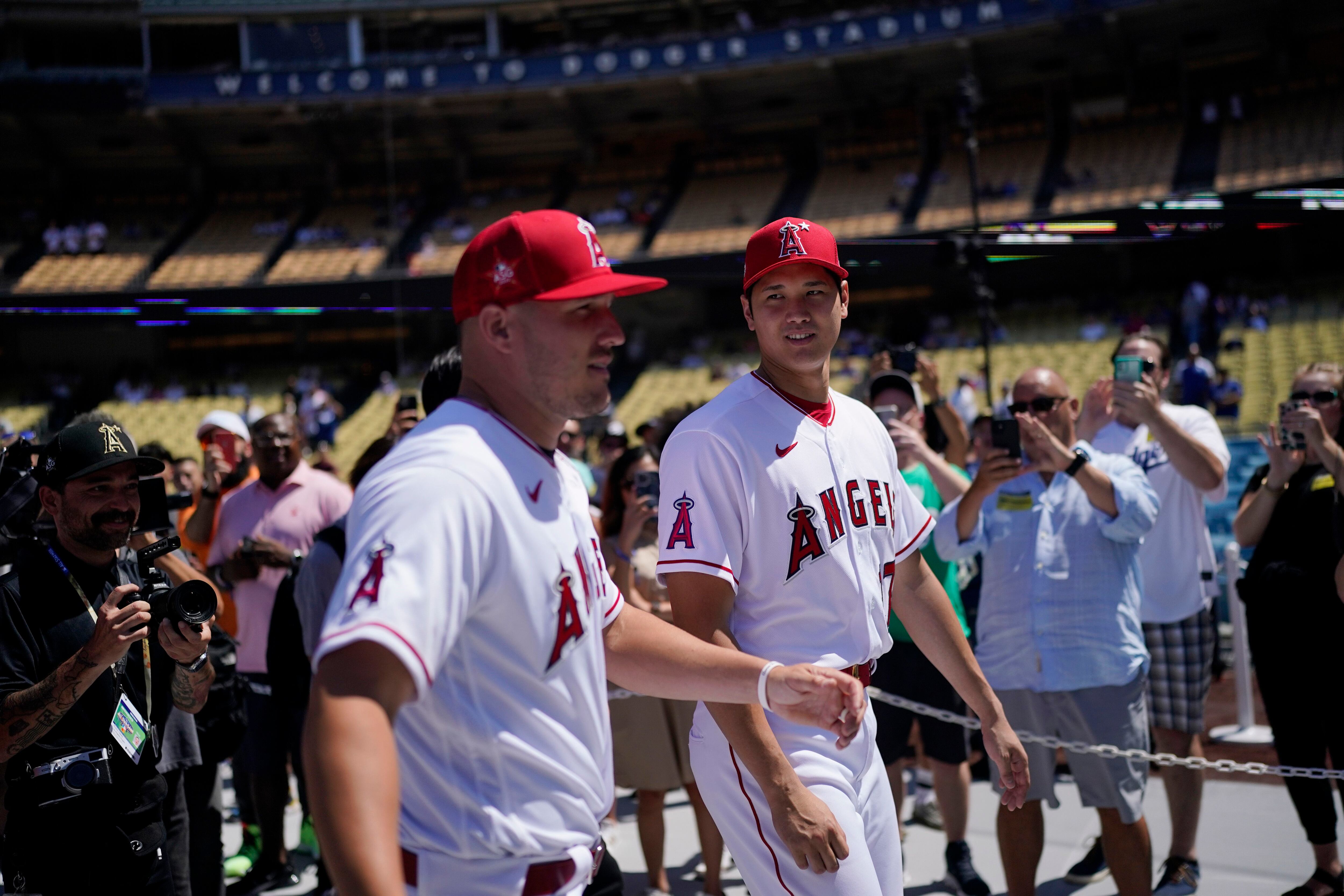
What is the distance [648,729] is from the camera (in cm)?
Answer: 481

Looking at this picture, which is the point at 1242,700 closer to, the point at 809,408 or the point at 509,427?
the point at 809,408

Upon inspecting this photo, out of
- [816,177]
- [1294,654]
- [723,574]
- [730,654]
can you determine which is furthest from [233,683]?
[816,177]

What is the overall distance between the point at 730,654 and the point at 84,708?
6.27ft

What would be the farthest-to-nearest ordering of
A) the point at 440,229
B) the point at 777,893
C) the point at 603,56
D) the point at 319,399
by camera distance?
1. the point at 440,229
2. the point at 603,56
3. the point at 319,399
4. the point at 777,893

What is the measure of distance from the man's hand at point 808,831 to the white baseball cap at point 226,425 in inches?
173

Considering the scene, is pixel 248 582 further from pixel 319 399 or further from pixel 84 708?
pixel 319 399

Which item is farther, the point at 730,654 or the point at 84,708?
the point at 84,708

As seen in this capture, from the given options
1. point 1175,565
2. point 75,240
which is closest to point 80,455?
point 1175,565

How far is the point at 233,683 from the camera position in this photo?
3912 mm

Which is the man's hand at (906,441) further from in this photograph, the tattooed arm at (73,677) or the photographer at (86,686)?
the tattooed arm at (73,677)

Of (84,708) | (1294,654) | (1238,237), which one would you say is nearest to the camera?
(84,708)

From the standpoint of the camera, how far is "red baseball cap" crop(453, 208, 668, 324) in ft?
5.82

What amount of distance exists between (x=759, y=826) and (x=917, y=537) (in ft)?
2.95

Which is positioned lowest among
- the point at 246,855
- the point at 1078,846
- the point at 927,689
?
the point at 1078,846
